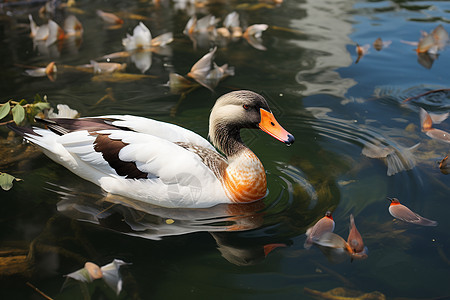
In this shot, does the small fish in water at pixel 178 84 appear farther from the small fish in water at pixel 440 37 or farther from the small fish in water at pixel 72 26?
the small fish in water at pixel 440 37

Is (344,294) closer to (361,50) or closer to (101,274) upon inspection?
(101,274)

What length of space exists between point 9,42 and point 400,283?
6538 mm

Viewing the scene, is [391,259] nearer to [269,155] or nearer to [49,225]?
[269,155]

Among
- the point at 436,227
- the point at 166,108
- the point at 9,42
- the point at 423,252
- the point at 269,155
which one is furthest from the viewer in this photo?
the point at 9,42

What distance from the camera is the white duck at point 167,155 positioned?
14.4 ft

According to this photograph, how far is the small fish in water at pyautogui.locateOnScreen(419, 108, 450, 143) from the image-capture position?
541cm

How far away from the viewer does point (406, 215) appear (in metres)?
4.15

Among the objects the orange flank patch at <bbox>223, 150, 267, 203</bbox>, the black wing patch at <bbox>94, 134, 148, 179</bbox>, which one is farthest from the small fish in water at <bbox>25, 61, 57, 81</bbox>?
the orange flank patch at <bbox>223, 150, 267, 203</bbox>

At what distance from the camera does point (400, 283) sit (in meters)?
3.54

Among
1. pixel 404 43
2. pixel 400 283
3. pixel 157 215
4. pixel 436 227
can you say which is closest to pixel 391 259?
pixel 400 283

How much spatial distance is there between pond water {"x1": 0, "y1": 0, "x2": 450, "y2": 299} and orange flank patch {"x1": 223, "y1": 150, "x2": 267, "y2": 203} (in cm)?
12

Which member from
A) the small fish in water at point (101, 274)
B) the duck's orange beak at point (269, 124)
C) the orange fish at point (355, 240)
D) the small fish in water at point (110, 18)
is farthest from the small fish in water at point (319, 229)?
the small fish in water at point (110, 18)

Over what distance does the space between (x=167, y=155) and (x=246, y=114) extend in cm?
73

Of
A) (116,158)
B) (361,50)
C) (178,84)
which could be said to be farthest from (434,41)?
(116,158)
